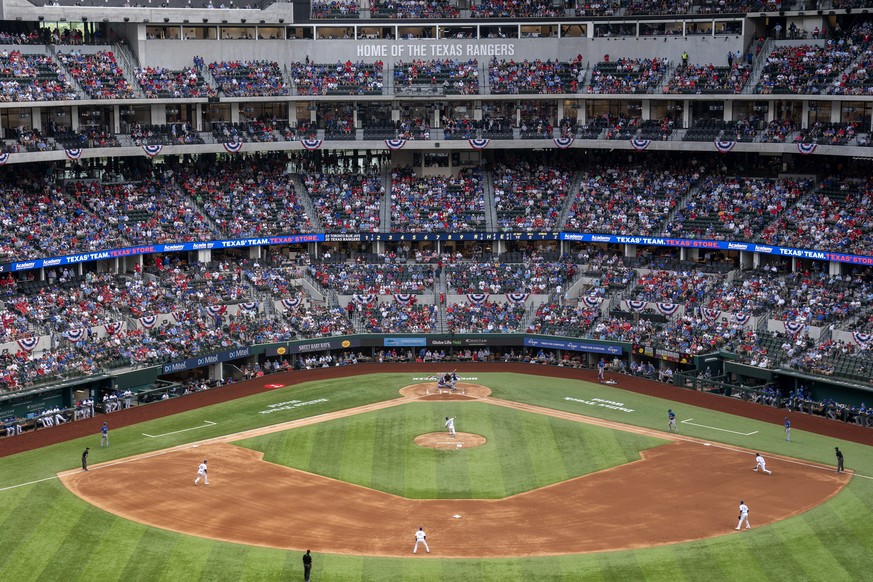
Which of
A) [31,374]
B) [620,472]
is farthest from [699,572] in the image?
[31,374]

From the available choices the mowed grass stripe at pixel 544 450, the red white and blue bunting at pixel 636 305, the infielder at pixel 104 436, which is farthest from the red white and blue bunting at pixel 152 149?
the red white and blue bunting at pixel 636 305

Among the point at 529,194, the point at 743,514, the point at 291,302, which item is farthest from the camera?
the point at 529,194

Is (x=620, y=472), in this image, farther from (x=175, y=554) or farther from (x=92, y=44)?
(x=92, y=44)

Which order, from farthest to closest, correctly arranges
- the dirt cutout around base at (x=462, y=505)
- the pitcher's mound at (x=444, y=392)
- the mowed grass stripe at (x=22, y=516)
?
the pitcher's mound at (x=444, y=392) < the dirt cutout around base at (x=462, y=505) < the mowed grass stripe at (x=22, y=516)

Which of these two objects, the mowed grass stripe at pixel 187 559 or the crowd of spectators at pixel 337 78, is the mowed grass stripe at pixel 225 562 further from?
the crowd of spectators at pixel 337 78

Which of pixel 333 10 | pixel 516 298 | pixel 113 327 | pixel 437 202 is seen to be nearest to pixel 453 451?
pixel 516 298

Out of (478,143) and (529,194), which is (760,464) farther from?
(478,143)
